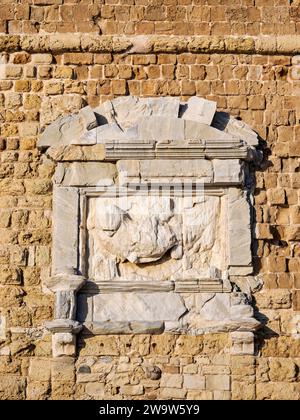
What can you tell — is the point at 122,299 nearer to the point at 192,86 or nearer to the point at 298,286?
the point at 298,286

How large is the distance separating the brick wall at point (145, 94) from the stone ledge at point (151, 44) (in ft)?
0.03

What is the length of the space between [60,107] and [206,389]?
2821mm

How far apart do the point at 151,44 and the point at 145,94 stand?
1.59ft

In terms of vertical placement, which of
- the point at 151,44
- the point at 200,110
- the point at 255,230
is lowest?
the point at 255,230

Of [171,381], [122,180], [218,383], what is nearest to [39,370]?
[171,381]

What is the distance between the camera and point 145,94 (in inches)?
298

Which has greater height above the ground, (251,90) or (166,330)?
(251,90)

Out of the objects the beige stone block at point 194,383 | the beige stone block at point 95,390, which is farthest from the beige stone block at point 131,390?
the beige stone block at point 194,383

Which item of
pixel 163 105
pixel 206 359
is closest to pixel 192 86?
pixel 163 105

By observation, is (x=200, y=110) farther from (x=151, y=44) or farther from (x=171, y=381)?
(x=171, y=381)

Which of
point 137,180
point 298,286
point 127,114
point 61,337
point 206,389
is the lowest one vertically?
point 206,389

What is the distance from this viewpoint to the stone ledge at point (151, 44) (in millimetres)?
7598

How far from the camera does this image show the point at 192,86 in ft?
25.0

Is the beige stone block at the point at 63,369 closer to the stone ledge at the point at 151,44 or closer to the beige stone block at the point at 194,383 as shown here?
the beige stone block at the point at 194,383
